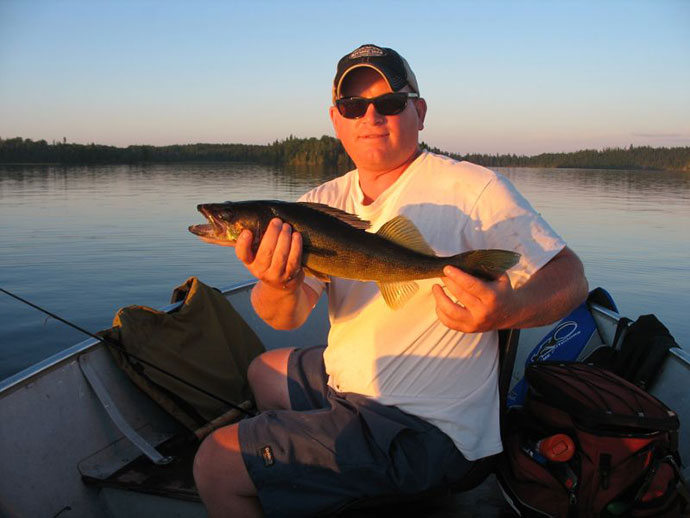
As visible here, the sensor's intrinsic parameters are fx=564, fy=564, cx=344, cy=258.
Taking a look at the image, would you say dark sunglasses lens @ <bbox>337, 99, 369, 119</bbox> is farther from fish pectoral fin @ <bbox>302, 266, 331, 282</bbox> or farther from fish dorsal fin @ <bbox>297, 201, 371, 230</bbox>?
fish pectoral fin @ <bbox>302, 266, 331, 282</bbox>

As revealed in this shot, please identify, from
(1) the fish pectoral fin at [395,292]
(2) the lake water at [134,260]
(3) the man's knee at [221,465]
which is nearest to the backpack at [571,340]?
(1) the fish pectoral fin at [395,292]

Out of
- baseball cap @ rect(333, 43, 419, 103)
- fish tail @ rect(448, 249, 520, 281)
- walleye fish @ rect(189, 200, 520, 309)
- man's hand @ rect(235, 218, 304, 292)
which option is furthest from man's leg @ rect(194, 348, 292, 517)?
baseball cap @ rect(333, 43, 419, 103)

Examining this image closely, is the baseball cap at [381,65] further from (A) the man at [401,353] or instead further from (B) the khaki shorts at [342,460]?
(B) the khaki shorts at [342,460]

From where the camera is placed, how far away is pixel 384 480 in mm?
2646

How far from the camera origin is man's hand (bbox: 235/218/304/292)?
2721 millimetres

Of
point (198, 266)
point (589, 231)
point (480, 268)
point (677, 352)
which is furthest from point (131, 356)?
A: point (589, 231)

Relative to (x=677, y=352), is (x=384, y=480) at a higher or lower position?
lower

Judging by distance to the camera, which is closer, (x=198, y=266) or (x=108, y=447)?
(x=108, y=447)

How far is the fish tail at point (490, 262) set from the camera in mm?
2363

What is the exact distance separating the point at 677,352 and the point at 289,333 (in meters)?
3.63

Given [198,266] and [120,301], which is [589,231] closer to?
[198,266]

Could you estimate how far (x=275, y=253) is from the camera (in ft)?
9.02

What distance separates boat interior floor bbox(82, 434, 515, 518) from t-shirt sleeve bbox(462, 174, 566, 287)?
1413mm

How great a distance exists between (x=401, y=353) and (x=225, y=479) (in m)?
1.02
